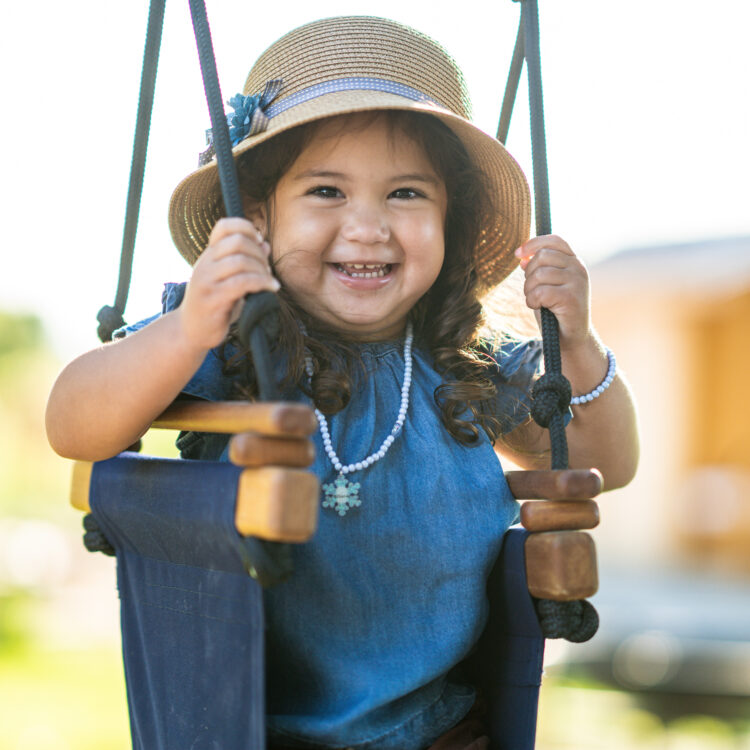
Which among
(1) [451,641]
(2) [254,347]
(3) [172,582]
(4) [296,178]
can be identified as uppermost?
(4) [296,178]

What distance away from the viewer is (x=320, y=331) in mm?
1357

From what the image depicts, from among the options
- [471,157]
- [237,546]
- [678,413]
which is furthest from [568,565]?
[678,413]

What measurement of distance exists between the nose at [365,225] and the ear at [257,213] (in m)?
0.16

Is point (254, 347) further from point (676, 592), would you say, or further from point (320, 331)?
point (676, 592)

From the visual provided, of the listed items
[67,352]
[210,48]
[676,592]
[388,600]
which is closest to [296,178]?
[210,48]

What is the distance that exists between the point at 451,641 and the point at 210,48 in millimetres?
787

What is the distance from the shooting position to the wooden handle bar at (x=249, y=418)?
2.69ft

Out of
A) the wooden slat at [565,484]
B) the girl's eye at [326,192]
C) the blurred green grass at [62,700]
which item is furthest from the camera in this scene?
the blurred green grass at [62,700]

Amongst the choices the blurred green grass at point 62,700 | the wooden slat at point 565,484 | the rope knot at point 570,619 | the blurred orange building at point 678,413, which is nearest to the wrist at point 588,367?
the wooden slat at point 565,484

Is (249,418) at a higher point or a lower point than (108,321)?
lower

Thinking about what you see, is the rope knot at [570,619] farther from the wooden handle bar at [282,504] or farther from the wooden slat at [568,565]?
the wooden handle bar at [282,504]

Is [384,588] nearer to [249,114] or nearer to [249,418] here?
[249,418]

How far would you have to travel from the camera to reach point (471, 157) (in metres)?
1.45

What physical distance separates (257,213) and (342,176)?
0.59 feet
